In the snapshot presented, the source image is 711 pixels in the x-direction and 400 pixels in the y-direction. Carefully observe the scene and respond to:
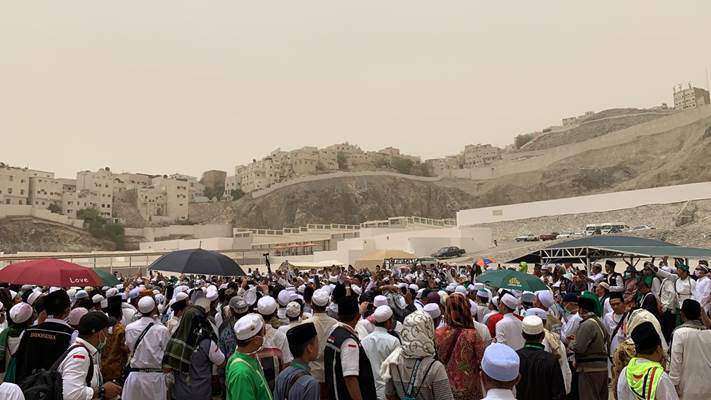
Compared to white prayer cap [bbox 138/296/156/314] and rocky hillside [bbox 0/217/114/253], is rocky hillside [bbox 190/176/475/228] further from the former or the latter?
white prayer cap [bbox 138/296/156/314]

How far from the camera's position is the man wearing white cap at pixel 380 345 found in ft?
15.1

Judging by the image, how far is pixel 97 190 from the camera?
100562 millimetres

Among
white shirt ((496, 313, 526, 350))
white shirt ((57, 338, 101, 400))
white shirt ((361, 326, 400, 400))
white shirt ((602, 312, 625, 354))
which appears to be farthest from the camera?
white shirt ((602, 312, 625, 354))

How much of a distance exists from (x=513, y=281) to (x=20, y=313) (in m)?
6.51

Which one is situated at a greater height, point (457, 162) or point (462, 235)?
point (457, 162)

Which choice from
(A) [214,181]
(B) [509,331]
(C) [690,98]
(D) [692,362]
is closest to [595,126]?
(C) [690,98]

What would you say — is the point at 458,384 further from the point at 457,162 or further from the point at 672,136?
the point at 457,162

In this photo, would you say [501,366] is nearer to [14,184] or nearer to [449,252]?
[449,252]

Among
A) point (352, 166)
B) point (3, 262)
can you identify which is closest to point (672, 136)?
point (352, 166)

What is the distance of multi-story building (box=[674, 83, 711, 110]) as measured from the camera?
12256 cm

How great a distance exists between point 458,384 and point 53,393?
107 inches

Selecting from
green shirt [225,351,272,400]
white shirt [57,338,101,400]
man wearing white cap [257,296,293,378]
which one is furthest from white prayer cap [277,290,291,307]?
green shirt [225,351,272,400]

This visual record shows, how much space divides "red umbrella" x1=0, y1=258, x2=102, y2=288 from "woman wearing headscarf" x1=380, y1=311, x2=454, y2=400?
236 inches

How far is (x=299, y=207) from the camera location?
95.2 metres
